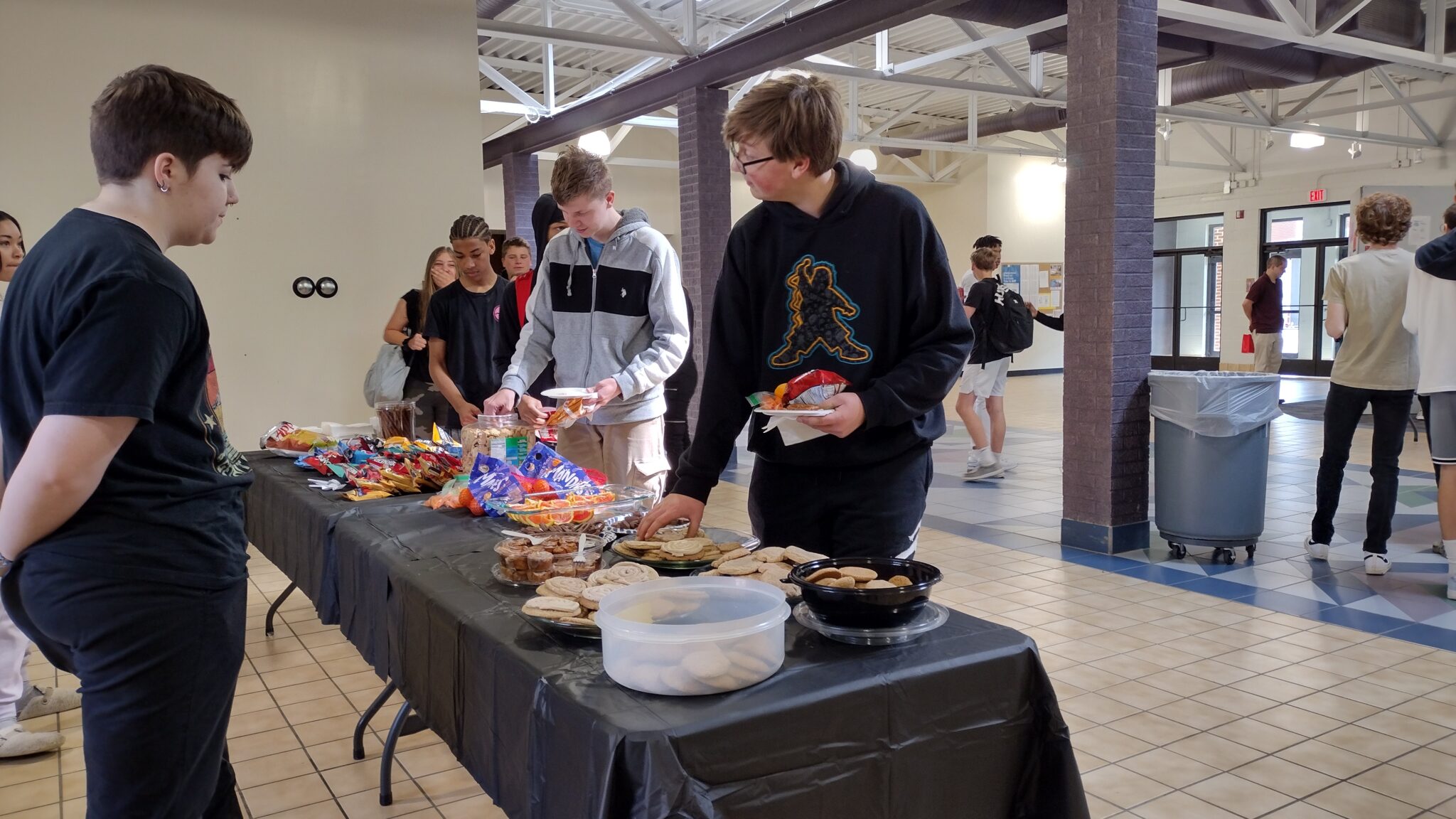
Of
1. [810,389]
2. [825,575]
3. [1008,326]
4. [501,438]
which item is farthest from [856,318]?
[1008,326]

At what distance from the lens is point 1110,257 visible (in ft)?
16.0

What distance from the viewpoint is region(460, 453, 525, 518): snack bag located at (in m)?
2.15

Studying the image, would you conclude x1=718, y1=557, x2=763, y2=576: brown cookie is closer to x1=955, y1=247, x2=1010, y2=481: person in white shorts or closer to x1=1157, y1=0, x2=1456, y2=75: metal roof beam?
x1=955, y1=247, x2=1010, y2=481: person in white shorts

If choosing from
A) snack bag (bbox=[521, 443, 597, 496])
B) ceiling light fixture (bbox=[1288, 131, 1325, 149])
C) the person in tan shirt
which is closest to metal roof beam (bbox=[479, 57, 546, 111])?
the person in tan shirt

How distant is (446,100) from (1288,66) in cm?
680

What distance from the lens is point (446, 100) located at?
239 inches

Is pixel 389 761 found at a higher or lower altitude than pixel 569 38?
lower

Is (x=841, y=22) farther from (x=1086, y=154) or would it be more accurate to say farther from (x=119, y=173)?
(x=119, y=173)

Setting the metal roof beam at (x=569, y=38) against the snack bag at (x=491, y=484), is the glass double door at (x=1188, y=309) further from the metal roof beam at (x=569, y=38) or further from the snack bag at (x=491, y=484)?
the snack bag at (x=491, y=484)

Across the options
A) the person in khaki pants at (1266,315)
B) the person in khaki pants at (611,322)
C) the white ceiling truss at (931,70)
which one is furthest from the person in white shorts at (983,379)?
the person in khaki pants at (1266,315)

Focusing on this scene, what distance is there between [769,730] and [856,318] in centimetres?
89

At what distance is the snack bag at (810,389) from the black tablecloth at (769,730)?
0.44 m

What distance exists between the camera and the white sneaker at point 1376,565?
14.6 ft

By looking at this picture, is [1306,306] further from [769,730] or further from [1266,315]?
[769,730]
